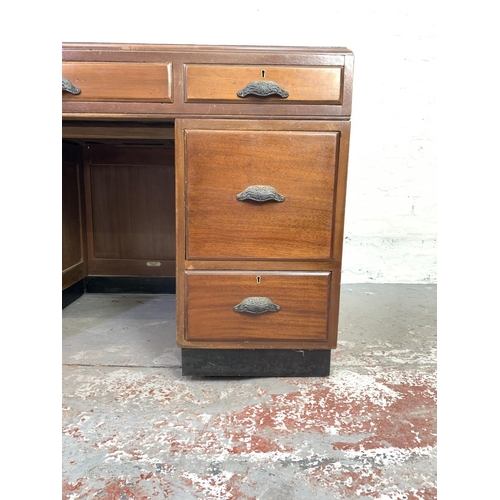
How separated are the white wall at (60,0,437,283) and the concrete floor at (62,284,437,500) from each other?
738mm

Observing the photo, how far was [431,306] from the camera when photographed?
→ 6.16ft

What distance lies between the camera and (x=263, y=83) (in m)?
1.07

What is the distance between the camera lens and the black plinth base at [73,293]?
179 centimetres

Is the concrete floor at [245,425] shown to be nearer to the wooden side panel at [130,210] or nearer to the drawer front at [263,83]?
the wooden side panel at [130,210]

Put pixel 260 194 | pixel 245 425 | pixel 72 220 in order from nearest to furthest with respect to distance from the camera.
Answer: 1. pixel 245 425
2. pixel 260 194
3. pixel 72 220

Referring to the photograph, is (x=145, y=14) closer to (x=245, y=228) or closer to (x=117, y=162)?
(x=117, y=162)

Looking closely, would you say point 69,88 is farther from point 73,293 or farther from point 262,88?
point 73,293

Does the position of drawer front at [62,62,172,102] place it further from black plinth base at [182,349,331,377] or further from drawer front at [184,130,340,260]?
black plinth base at [182,349,331,377]

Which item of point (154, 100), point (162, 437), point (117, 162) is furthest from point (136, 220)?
point (162, 437)

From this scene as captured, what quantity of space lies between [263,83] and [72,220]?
1.16 meters

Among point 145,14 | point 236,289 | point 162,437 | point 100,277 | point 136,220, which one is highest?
point 145,14

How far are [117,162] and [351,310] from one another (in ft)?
4.14

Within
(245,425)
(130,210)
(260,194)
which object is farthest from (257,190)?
(130,210)

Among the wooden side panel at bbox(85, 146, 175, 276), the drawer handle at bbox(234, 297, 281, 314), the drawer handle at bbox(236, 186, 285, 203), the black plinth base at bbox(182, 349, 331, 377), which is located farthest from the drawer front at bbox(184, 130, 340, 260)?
the wooden side panel at bbox(85, 146, 175, 276)
